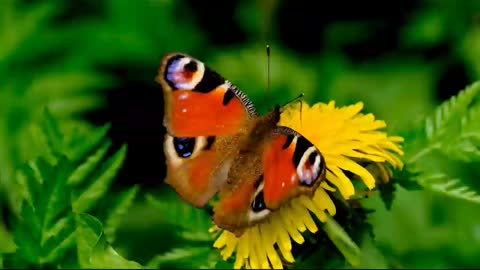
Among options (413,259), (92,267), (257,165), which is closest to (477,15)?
(413,259)

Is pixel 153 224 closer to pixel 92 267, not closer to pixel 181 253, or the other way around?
pixel 181 253

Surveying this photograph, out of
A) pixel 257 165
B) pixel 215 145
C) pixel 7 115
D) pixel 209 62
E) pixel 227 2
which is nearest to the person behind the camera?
pixel 257 165

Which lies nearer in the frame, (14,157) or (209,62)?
(14,157)

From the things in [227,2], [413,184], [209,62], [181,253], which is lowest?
[181,253]

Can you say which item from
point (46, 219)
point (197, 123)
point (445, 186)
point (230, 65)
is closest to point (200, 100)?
point (197, 123)

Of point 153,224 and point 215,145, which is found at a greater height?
point 215,145

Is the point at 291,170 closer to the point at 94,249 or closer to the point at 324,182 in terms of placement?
the point at 324,182

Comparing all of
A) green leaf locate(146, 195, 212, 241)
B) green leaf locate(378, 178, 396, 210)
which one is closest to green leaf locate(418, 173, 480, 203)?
green leaf locate(378, 178, 396, 210)
